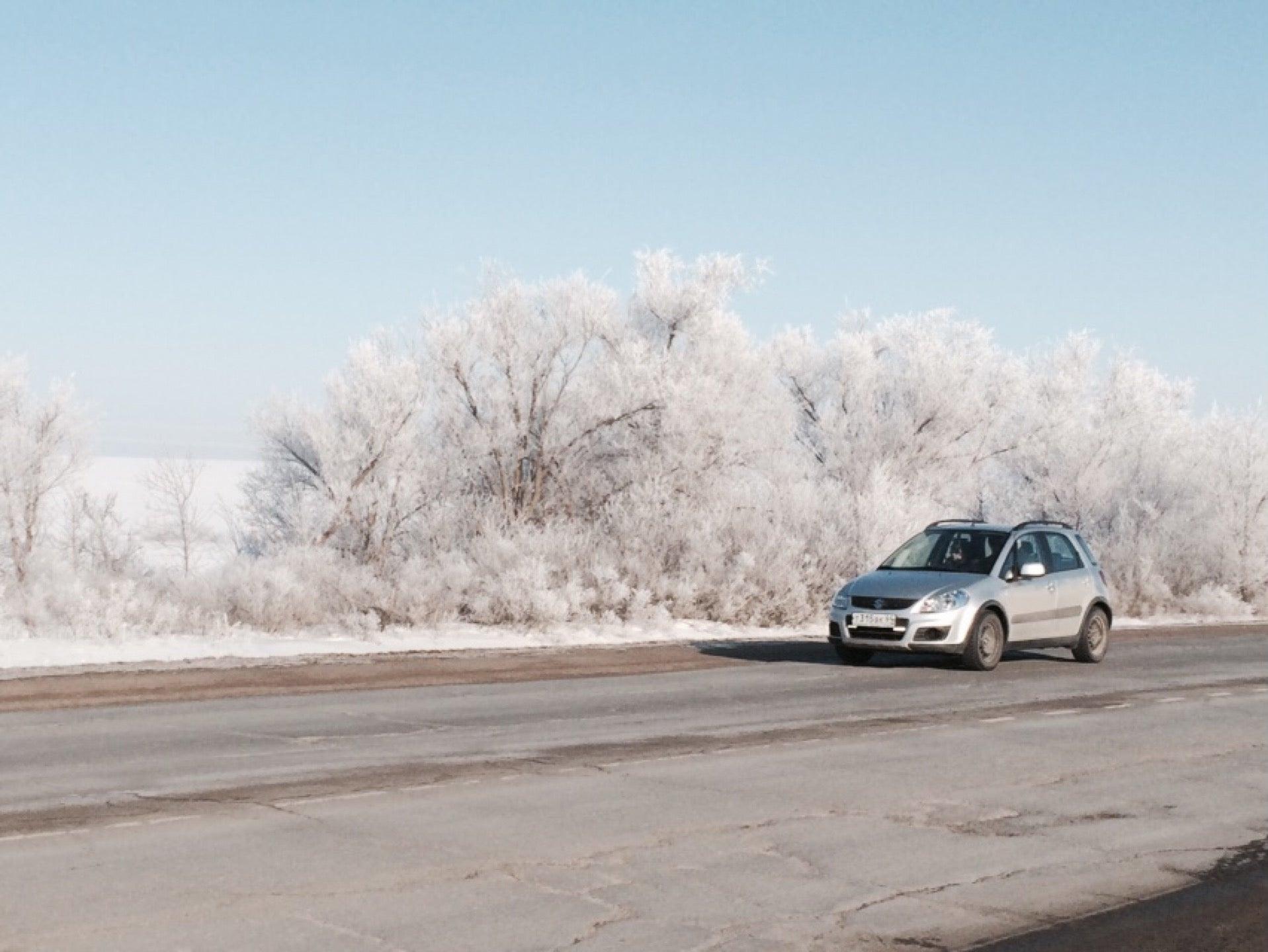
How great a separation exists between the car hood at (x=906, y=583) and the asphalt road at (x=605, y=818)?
9.38 feet

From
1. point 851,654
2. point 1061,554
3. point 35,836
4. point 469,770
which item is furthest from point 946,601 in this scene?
point 35,836

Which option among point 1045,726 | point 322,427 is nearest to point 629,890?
point 1045,726

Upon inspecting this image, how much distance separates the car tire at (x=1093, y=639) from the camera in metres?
19.3

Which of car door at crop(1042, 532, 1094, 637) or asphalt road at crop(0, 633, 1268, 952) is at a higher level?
car door at crop(1042, 532, 1094, 637)

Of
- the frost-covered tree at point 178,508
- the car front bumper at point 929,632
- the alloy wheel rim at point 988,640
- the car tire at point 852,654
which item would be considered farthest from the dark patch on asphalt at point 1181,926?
the frost-covered tree at point 178,508

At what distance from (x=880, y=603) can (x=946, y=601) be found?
2.49ft

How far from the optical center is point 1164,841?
27.3 feet

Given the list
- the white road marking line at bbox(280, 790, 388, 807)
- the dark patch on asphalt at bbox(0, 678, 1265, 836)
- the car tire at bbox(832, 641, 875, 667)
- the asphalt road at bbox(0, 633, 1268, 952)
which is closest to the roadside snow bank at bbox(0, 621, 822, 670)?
the car tire at bbox(832, 641, 875, 667)

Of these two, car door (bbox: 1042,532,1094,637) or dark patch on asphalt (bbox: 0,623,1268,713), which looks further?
car door (bbox: 1042,532,1094,637)

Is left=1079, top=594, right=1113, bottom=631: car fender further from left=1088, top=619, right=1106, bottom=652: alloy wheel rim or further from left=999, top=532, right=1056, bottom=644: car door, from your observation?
left=999, top=532, right=1056, bottom=644: car door

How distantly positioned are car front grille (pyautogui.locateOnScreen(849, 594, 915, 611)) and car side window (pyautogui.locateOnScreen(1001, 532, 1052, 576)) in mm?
1494

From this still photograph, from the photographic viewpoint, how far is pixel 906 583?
706 inches

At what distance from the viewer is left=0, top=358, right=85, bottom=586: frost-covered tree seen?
102ft

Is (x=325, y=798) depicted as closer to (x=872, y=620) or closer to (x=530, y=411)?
(x=872, y=620)
